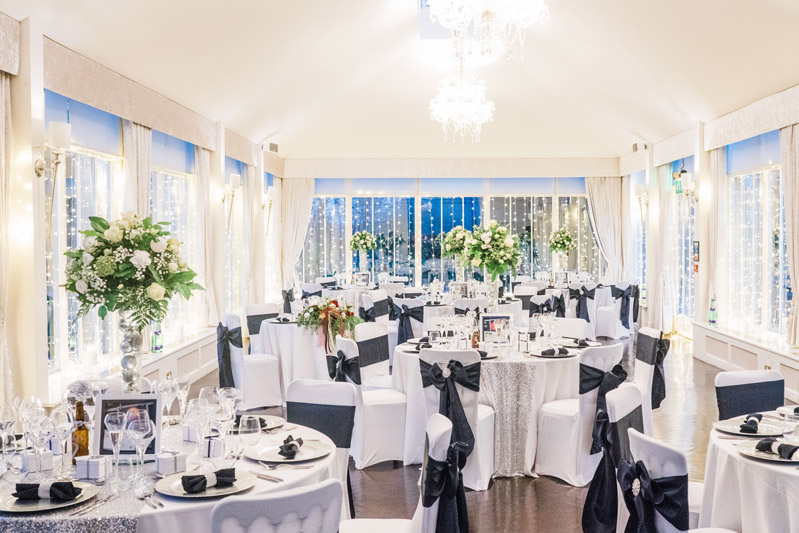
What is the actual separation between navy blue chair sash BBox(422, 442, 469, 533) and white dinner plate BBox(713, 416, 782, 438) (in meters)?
1.33

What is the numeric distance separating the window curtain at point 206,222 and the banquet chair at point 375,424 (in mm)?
4839

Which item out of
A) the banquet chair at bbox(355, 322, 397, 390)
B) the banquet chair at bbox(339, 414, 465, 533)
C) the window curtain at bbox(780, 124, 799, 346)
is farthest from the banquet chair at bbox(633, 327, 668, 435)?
the window curtain at bbox(780, 124, 799, 346)

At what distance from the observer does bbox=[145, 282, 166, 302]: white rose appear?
358 cm

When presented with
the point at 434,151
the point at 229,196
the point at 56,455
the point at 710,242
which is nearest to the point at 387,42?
the point at 229,196

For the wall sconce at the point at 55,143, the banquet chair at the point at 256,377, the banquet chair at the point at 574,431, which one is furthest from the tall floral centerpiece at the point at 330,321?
the wall sconce at the point at 55,143

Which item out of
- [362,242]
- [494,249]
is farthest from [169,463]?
[362,242]

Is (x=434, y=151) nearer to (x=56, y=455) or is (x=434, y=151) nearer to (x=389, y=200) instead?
(x=389, y=200)

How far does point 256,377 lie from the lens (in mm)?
7703

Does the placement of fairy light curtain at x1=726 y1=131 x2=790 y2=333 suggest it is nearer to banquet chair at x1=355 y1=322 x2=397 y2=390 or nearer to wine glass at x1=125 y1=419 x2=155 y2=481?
banquet chair at x1=355 y1=322 x2=397 y2=390

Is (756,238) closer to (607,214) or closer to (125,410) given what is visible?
(607,214)

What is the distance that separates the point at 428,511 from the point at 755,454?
4.62 ft

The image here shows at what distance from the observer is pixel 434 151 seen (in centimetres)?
1570

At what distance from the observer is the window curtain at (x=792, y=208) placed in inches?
319

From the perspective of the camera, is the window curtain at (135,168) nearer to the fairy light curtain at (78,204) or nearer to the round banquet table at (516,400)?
the fairy light curtain at (78,204)
